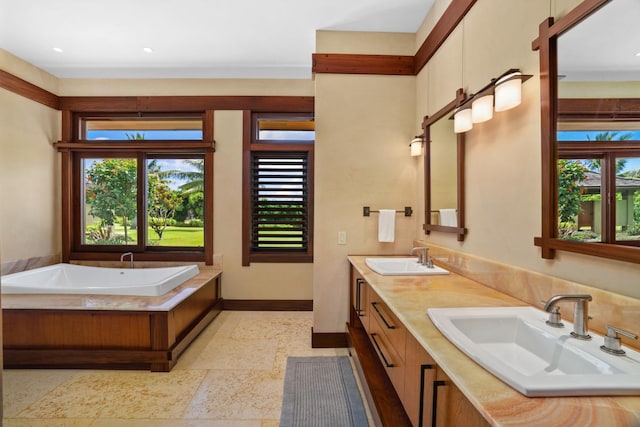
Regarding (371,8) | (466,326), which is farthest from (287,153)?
(466,326)

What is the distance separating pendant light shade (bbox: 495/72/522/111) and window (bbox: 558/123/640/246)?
0.27 meters

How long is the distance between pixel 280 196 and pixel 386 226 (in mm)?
1554

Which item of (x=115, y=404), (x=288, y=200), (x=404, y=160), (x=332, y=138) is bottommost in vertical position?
(x=115, y=404)

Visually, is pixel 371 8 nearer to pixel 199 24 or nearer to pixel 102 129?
pixel 199 24

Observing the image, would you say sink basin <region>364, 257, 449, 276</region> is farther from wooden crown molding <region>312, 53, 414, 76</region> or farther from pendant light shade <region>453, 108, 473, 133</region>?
wooden crown molding <region>312, 53, 414, 76</region>

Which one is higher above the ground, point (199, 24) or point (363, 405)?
point (199, 24)

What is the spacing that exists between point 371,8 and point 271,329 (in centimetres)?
315

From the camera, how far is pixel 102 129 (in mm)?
3879

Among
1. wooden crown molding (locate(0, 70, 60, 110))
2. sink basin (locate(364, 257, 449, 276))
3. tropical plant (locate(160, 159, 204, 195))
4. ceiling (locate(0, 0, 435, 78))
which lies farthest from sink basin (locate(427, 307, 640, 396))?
wooden crown molding (locate(0, 70, 60, 110))

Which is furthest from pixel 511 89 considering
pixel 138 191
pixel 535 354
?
pixel 138 191

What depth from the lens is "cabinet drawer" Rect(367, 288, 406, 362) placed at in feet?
4.33

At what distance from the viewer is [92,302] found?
8.05 feet

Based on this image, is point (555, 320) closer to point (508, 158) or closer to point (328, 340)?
point (508, 158)

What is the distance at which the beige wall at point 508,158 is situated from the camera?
1.20 m
